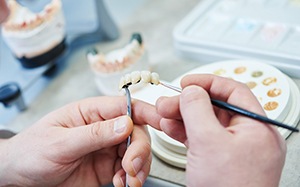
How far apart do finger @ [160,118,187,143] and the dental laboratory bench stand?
0.11 metres

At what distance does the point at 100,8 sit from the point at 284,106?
0.57 metres

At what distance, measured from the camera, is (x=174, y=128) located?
513 millimetres

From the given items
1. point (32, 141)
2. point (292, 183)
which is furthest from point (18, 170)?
point (292, 183)

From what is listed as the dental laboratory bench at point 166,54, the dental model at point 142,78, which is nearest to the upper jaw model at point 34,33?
the dental laboratory bench at point 166,54

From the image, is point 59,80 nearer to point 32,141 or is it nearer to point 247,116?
point 32,141

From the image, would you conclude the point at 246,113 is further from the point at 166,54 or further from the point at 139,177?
the point at 166,54

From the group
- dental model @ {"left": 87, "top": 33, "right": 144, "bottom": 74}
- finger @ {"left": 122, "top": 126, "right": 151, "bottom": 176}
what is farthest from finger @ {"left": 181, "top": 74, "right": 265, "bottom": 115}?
dental model @ {"left": 87, "top": 33, "right": 144, "bottom": 74}

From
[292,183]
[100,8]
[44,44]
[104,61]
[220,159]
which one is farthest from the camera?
[100,8]

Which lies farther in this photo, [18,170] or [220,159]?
[18,170]

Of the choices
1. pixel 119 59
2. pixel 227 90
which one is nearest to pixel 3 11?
pixel 119 59

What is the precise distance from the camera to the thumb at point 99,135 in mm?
540

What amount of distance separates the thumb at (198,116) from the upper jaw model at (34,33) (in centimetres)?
53

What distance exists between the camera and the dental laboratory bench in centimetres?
72

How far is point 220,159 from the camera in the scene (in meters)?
0.40
